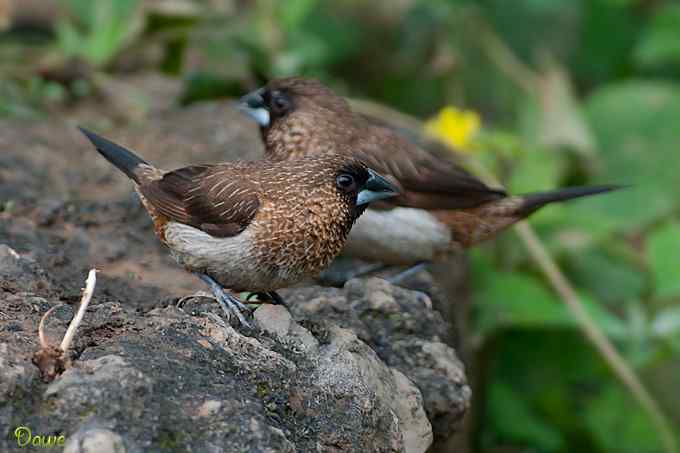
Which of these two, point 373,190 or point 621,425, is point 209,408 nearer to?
point 373,190

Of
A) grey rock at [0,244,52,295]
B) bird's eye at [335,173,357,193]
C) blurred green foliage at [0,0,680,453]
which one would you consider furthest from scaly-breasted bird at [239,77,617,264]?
grey rock at [0,244,52,295]

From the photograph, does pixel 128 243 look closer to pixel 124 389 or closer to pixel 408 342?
pixel 408 342

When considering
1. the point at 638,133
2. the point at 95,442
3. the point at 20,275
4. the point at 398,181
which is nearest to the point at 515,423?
the point at 398,181

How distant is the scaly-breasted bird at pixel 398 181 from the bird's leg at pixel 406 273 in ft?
0.12

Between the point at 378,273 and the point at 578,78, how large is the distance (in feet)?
15.7

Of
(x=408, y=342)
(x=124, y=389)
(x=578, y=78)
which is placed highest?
(x=124, y=389)

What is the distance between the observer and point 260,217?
3.35 m

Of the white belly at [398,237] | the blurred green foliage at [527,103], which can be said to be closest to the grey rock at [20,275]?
the white belly at [398,237]

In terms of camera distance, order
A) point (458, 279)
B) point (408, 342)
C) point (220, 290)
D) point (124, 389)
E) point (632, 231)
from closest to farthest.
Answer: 1. point (124, 389)
2. point (220, 290)
3. point (408, 342)
4. point (458, 279)
5. point (632, 231)

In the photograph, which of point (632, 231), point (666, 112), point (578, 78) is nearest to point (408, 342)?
point (632, 231)

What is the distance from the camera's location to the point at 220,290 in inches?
131

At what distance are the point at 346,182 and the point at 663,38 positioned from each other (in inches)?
193

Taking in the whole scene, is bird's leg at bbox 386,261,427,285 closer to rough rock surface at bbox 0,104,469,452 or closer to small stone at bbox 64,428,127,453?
rough rock surface at bbox 0,104,469,452

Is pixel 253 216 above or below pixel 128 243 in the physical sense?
above
